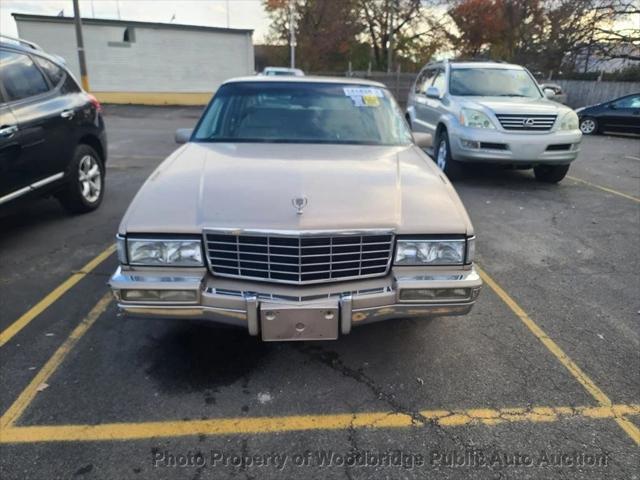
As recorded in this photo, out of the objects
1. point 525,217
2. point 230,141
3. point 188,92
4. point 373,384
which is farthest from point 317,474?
point 188,92

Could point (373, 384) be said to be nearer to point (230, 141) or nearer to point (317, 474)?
point (317, 474)

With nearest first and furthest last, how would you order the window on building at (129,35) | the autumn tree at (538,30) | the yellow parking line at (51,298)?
the yellow parking line at (51,298), the autumn tree at (538,30), the window on building at (129,35)

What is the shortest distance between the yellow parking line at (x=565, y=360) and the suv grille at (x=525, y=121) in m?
3.85

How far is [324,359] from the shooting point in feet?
10.4

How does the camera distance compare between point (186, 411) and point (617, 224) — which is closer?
point (186, 411)

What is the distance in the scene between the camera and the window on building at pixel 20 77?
4785mm

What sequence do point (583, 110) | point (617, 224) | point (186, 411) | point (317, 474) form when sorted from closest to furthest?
point (317, 474)
point (186, 411)
point (617, 224)
point (583, 110)

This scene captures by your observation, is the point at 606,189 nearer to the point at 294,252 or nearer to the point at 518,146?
the point at 518,146

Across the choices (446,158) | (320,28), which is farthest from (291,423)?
(320,28)

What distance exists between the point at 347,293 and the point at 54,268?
3159 millimetres

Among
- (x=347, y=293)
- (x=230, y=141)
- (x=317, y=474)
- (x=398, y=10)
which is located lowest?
(x=317, y=474)

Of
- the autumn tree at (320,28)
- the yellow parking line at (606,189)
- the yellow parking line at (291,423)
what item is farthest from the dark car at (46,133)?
the autumn tree at (320,28)

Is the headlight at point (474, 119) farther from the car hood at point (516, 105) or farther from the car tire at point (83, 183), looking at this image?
the car tire at point (83, 183)

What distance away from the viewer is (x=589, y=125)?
651 inches
